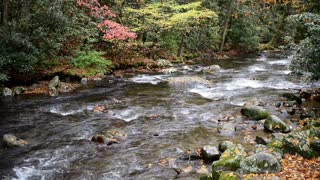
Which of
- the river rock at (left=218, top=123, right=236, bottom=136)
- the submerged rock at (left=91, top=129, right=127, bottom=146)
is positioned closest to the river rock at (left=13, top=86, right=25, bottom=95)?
the submerged rock at (left=91, top=129, right=127, bottom=146)

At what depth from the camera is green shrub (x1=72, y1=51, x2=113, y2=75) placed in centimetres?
1912

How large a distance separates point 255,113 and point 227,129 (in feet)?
6.15

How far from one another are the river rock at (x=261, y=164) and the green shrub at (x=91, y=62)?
14.0 metres

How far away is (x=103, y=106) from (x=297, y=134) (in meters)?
7.71

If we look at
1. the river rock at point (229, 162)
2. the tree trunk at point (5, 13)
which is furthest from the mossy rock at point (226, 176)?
the tree trunk at point (5, 13)

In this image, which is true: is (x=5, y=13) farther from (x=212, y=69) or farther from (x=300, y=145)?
(x=300, y=145)

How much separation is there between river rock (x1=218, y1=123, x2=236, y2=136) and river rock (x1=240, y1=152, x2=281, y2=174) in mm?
3114

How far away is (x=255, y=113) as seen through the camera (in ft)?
38.4

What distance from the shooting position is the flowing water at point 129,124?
801cm

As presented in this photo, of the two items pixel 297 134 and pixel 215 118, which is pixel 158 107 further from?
pixel 297 134

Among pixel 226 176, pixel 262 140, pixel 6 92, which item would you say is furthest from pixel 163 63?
pixel 226 176

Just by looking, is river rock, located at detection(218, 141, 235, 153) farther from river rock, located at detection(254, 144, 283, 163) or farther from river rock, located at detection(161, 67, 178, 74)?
river rock, located at detection(161, 67, 178, 74)

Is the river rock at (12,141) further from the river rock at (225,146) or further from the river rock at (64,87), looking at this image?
the river rock at (64,87)

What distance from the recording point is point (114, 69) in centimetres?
2181
